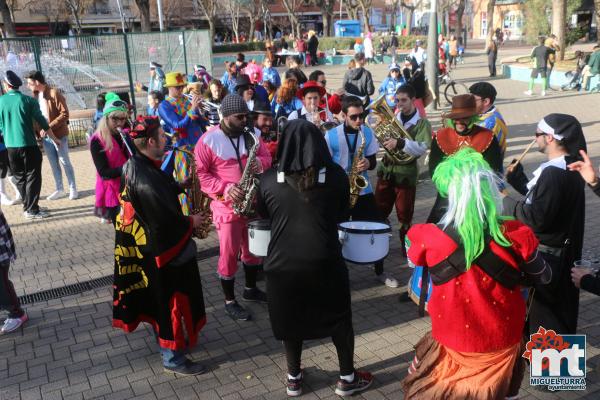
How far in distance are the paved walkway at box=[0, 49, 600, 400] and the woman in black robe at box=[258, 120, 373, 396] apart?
70cm

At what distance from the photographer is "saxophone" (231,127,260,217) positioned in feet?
14.0

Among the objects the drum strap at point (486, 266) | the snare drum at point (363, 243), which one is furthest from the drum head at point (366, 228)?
the drum strap at point (486, 266)

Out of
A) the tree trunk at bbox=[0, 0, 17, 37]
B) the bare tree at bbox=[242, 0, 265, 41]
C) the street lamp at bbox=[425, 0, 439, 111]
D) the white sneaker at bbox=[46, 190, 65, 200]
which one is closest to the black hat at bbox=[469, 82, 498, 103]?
the white sneaker at bbox=[46, 190, 65, 200]

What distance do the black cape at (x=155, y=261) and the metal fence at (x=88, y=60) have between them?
10.2 metres

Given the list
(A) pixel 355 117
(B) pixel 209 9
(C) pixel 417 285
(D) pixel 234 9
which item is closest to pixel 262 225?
(C) pixel 417 285

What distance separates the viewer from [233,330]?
4637mm

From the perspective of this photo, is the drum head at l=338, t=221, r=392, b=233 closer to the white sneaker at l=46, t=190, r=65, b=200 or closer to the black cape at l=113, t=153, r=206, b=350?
the black cape at l=113, t=153, r=206, b=350

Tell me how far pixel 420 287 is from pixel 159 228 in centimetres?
183

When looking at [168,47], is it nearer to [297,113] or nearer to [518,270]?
[297,113]

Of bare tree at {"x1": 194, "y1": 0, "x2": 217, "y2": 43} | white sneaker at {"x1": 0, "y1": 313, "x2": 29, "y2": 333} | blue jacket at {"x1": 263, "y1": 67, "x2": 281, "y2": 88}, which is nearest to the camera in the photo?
white sneaker at {"x1": 0, "y1": 313, "x2": 29, "y2": 333}

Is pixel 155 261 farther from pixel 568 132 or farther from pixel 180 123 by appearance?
pixel 180 123

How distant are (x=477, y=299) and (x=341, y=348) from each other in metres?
1.20

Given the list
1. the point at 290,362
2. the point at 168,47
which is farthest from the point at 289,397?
the point at 168,47

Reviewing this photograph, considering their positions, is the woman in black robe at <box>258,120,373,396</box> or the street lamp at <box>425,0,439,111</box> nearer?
the woman in black robe at <box>258,120,373,396</box>
